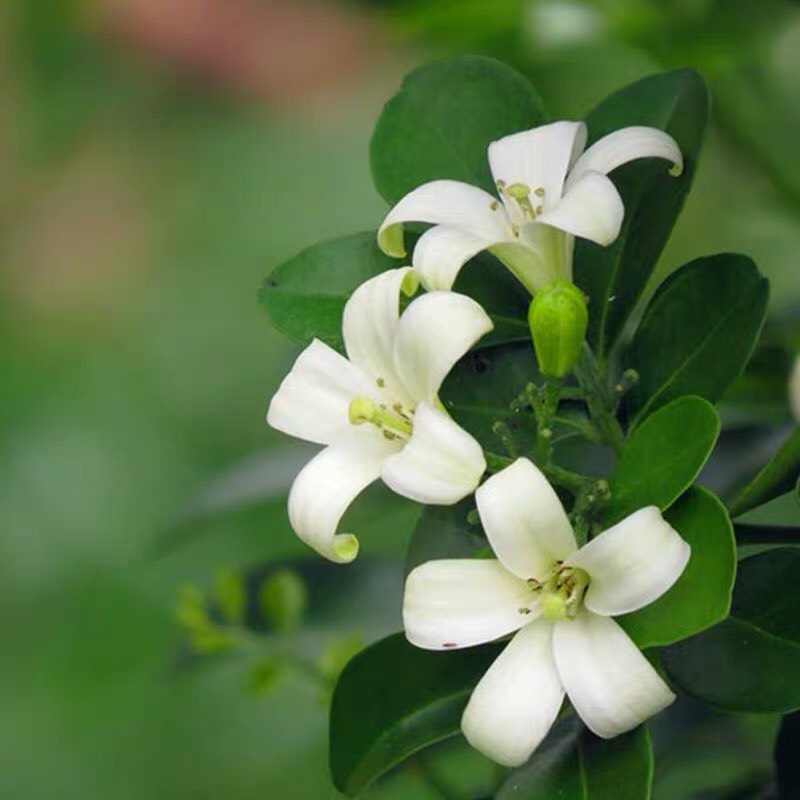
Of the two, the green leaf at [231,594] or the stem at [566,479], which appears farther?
the green leaf at [231,594]

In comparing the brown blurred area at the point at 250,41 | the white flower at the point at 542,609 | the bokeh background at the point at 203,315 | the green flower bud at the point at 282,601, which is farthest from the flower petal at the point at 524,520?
the brown blurred area at the point at 250,41

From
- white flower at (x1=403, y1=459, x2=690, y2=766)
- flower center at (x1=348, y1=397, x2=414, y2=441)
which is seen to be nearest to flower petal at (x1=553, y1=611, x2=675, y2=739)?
white flower at (x1=403, y1=459, x2=690, y2=766)

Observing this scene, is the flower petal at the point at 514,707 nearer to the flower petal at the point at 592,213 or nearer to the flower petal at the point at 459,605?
the flower petal at the point at 459,605

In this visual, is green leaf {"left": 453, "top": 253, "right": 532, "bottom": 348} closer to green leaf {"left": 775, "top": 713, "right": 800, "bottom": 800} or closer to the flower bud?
the flower bud

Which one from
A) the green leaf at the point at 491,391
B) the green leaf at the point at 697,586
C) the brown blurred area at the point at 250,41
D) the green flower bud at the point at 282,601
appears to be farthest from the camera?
the brown blurred area at the point at 250,41

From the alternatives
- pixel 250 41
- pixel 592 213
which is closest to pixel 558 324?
pixel 592 213

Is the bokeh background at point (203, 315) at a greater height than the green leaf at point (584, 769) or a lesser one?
greater
